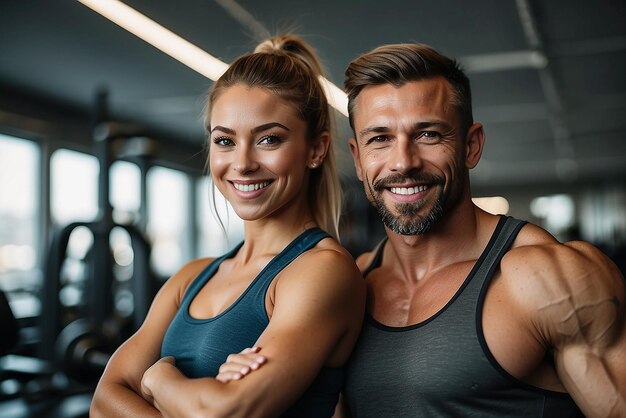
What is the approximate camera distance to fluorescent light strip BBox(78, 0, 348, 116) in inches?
120

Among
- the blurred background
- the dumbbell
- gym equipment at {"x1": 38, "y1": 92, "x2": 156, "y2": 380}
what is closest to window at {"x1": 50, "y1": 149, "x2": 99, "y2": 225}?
the blurred background

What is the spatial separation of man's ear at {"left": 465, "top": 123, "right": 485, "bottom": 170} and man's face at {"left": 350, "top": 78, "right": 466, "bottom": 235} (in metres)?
0.03

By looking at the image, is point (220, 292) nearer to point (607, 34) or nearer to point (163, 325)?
point (163, 325)

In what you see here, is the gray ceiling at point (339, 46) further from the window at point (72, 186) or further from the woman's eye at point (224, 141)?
the woman's eye at point (224, 141)

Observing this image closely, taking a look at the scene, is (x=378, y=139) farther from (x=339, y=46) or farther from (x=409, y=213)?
(x=339, y=46)

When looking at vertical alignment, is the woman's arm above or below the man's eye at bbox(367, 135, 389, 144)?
below

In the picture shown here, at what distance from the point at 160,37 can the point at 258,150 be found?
8.54ft

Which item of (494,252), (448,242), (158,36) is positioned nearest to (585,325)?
(494,252)

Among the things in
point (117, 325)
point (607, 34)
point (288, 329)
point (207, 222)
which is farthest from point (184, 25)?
point (207, 222)

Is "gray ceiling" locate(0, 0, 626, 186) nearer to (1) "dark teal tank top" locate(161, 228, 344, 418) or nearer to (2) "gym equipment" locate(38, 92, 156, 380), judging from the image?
(2) "gym equipment" locate(38, 92, 156, 380)

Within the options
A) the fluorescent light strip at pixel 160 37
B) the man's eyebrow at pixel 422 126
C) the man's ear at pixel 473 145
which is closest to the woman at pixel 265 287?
the man's eyebrow at pixel 422 126

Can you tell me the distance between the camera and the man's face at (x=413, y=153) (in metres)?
1.22

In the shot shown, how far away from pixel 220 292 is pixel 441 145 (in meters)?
0.47

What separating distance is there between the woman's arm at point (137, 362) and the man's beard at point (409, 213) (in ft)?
1.43
